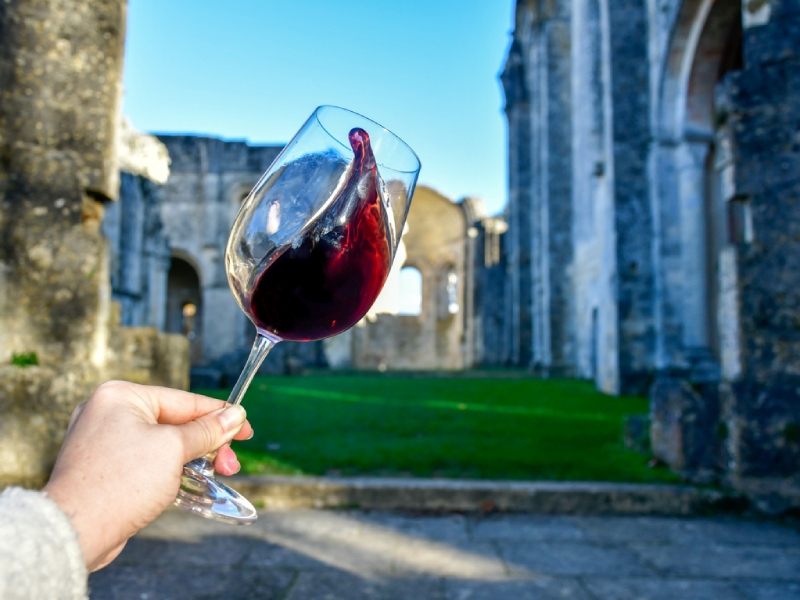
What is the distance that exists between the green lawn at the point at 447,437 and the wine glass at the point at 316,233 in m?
2.77

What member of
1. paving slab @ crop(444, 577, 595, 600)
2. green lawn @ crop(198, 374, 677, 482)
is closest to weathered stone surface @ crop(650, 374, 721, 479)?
green lawn @ crop(198, 374, 677, 482)

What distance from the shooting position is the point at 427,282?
27750 mm

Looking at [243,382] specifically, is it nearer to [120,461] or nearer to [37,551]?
[120,461]

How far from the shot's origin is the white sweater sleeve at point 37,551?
48 centimetres

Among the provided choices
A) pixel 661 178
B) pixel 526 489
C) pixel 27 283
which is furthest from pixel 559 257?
pixel 27 283

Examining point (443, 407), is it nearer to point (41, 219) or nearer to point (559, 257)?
point (41, 219)

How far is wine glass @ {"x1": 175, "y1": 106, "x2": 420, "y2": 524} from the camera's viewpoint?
843 mm

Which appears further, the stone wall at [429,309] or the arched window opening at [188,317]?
the stone wall at [429,309]

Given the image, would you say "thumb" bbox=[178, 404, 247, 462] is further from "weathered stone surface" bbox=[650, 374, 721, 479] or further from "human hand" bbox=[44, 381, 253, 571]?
"weathered stone surface" bbox=[650, 374, 721, 479]

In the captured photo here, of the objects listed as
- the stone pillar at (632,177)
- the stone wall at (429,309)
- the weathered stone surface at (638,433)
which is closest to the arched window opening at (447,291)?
the stone wall at (429,309)

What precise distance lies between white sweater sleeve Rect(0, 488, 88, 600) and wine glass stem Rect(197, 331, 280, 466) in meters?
0.25

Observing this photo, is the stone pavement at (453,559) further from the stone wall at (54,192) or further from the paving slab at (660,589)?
the stone wall at (54,192)

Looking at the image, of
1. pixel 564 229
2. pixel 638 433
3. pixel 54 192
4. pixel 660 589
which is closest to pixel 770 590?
pixel 660 589

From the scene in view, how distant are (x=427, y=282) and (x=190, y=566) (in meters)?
25.6
